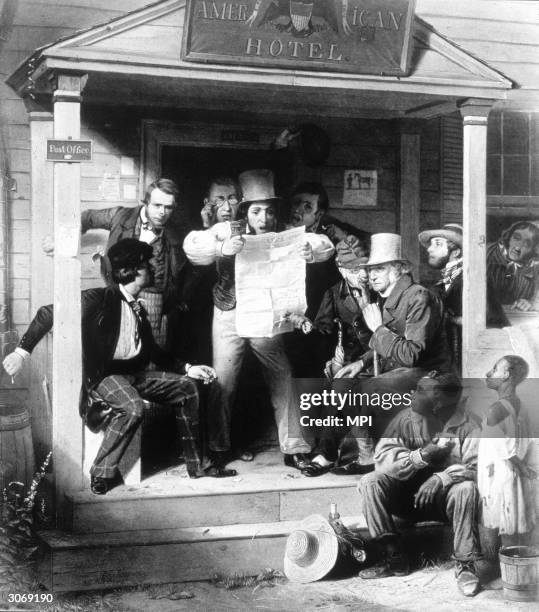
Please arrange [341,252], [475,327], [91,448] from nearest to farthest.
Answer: [91,448] → [475,327] → [341,252]

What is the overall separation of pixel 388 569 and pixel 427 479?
69 centimetres

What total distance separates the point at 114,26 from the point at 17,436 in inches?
115

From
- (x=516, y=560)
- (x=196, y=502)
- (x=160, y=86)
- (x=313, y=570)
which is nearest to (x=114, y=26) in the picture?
(x=160, y=86)

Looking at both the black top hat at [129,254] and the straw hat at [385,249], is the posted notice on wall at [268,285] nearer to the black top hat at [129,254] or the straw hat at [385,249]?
the straw hat at [385,249]

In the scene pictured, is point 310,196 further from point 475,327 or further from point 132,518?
point 132,518

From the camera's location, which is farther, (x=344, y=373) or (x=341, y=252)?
(x=341, y=252)

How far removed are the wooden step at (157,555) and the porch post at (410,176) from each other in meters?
2.85

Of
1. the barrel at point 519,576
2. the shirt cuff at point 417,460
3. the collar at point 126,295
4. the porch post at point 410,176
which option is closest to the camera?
the barrel at point 519,576

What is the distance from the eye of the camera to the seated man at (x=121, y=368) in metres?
6.71

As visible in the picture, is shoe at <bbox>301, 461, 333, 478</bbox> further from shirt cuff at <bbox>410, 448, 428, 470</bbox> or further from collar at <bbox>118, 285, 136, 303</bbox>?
collar at <bbox>118, 285, 136, 303</bbox>

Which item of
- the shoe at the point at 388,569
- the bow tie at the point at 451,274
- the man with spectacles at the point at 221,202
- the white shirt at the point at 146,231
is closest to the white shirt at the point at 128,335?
the white shirt at the point at 146,231

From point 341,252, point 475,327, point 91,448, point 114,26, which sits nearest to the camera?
point 114,26

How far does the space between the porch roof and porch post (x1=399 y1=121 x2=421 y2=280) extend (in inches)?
6.7

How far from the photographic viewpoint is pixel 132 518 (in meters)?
6.70
